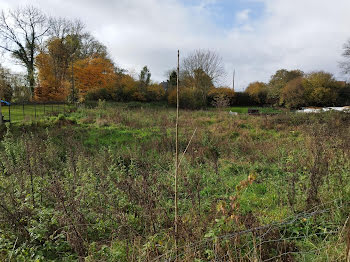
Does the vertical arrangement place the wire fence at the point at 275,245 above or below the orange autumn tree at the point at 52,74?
below

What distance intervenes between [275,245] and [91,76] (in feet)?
82.4

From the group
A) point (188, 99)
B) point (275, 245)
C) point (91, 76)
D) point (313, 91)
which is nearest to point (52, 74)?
point (91, 76)

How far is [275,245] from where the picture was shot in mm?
2338

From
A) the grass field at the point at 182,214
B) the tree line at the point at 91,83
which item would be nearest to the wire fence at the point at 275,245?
the grass field at the point at 182,214

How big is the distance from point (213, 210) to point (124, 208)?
4.36ft

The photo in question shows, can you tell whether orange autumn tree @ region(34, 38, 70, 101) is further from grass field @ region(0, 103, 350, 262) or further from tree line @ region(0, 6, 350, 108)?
grass field @ region(0, 103, 350, 262)

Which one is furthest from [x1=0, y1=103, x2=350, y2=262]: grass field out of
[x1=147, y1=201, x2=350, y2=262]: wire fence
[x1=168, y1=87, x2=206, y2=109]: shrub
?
[x1=168, y1=87, x2=206, y2=109]: shrub

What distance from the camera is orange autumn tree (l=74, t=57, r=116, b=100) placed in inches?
918

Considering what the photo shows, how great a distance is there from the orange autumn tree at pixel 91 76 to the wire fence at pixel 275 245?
2290 centimetres

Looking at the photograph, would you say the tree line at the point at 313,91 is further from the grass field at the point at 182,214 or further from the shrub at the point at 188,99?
the grass field at the point at 182,214

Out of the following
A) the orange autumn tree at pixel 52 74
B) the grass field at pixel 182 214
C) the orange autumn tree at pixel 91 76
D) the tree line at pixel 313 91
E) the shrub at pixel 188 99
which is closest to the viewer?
the grass field at pixel 182 214

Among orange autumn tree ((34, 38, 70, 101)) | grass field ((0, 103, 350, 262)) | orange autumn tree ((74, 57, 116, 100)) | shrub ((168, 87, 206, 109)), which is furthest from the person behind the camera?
shrub ((168, 87, 206, 109))

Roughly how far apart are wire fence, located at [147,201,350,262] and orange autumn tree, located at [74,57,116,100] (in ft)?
75.1

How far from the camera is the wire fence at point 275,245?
1925 mm
